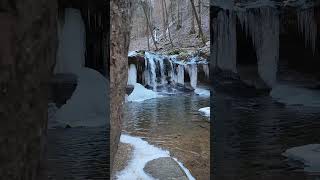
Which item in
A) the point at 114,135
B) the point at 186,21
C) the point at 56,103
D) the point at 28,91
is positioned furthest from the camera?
the point at 186,21

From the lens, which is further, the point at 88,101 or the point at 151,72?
the point at 151,72

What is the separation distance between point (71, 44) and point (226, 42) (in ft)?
4.29

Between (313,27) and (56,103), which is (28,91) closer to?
(56,103)

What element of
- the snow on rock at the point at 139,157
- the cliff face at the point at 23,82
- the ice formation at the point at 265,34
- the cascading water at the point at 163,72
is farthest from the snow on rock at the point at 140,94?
the cliff face at the point at 23,82

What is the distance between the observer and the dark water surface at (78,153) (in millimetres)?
3275

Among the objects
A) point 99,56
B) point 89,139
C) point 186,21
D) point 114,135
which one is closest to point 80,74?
point 99,56

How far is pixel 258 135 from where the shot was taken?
11.3 feet

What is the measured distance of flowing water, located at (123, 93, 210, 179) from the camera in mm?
7953

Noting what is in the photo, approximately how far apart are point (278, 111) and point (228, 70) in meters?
0.54

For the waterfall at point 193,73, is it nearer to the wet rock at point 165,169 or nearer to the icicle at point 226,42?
the wet rock at point 165,169

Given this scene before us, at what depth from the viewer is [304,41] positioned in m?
3.48

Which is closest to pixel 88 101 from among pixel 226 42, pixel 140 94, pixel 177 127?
pixel 226 42

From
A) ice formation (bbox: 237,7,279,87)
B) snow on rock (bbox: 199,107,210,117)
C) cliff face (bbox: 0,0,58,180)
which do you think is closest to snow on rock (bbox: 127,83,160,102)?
snow on rock (bbox: 199,107,210,117)

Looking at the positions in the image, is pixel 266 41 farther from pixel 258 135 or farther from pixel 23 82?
pixel 23 82
